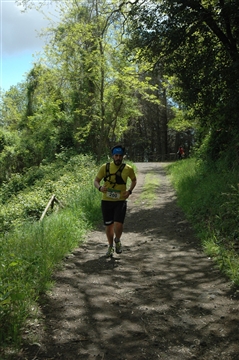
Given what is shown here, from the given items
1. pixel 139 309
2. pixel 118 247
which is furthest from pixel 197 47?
pixel 139 309

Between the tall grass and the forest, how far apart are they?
0.14m

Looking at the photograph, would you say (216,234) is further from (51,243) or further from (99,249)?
(51,243)

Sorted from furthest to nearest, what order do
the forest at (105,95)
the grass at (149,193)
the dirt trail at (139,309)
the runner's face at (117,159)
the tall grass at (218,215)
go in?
the grass at (149,193) → the forest at (105,95) → the runner's face at (117,159) → the tall grass at (218,215) → the dirt trail at (139,309)

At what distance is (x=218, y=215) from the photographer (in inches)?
326

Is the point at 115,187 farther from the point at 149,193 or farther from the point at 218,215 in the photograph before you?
the point at 149,193

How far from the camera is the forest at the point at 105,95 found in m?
9.73

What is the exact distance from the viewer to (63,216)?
852 cm

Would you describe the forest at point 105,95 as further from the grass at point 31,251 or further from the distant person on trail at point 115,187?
the distant person on trail at point 115,187

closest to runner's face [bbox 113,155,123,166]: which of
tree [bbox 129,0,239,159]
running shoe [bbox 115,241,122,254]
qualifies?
running shoe [bbox 115,241,122,254]

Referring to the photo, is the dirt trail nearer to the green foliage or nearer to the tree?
the green foliage

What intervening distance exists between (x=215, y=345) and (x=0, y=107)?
2042 inches

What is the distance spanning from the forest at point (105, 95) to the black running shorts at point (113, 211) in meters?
1.02

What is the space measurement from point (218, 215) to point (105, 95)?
17.7 m

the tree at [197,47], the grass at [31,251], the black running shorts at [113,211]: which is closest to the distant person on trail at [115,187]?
the black running shorts at [113,211]
